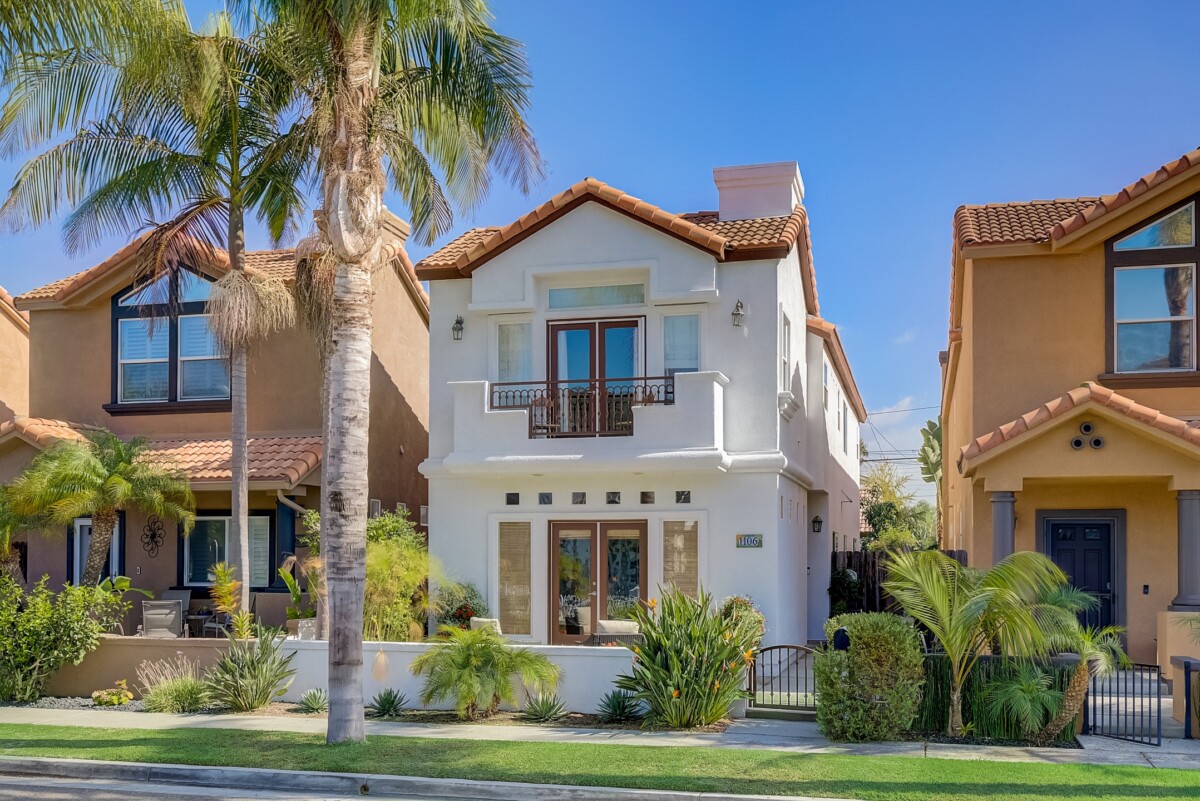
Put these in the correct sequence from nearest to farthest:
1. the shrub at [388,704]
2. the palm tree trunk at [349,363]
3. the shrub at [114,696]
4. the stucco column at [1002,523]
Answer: the palm tree trunk at [349,363]
the shrub at [388,704]
the shrub at [114,696]
the stucco column at [1002,523]

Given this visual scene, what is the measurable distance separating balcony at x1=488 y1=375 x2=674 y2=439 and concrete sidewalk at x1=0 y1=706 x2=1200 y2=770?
20.8 ft

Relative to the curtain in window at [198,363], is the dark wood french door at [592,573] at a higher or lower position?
lower

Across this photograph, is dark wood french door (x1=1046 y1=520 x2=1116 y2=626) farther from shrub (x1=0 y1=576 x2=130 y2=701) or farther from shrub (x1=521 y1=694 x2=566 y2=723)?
shrub (x1=0 y1=576 x2=130 y2=701)

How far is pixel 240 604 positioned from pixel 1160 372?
48.9 feet

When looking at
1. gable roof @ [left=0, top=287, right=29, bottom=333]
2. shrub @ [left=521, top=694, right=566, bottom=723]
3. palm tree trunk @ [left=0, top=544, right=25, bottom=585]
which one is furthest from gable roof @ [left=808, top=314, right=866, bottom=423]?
gable roof @ [left=0, top=287, right=29, bottom=333]

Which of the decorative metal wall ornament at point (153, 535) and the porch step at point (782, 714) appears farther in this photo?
the decorative metal wall ornament at point (153, 535)

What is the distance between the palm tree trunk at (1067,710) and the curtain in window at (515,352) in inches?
412

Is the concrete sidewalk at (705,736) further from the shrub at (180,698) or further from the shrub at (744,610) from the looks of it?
the shrub at (744,610)

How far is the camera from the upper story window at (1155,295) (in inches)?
756

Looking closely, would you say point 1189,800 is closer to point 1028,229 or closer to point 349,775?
point 349,775

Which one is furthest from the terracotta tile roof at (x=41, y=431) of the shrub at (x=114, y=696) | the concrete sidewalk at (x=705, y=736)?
the concrete sidewalk at (x=705, y=736)

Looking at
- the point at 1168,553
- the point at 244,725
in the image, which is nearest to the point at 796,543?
the point at 1168,553

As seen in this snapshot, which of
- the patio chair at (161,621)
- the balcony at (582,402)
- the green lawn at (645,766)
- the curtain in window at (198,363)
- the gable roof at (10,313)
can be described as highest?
the gable roof at (10,313)

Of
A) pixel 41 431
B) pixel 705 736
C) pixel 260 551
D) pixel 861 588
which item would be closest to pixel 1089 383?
pixel 861 588
